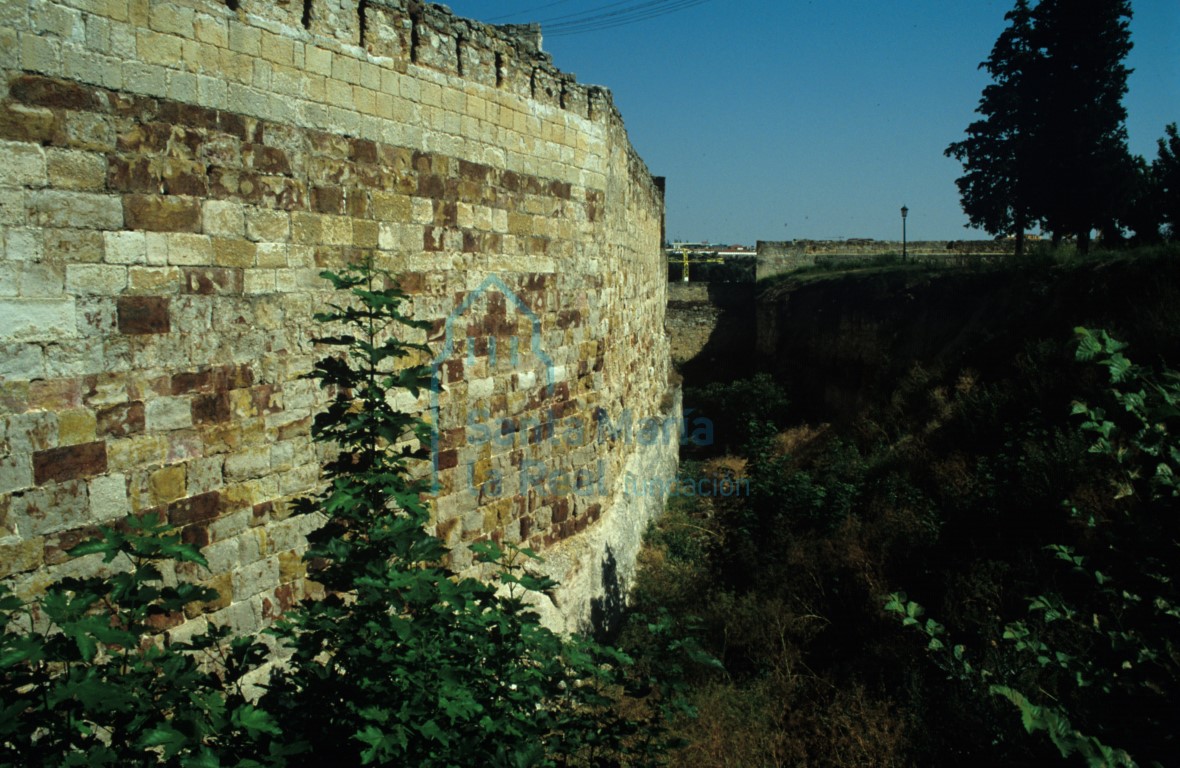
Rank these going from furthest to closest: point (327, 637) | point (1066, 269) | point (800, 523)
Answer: point (1066, 269) → point (800, 523) → point (327, 637)

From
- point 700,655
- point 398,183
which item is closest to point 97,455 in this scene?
point 398,183

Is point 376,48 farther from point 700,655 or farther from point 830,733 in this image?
point 830,733

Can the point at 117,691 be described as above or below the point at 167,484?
below

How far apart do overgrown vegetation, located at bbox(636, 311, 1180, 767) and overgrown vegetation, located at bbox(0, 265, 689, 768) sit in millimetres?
1894

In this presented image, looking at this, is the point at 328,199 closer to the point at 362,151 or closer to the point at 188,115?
the point at 362,151

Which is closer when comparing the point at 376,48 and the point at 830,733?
the point at 376,48

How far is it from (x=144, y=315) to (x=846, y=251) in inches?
1210

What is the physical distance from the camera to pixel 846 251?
31.1m

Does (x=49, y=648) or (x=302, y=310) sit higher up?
(x=302, y=310)

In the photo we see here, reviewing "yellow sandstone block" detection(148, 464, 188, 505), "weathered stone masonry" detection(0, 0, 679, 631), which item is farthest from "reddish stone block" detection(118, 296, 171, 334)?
"yellow sandstone block" detection(148, 464, 188, 505)

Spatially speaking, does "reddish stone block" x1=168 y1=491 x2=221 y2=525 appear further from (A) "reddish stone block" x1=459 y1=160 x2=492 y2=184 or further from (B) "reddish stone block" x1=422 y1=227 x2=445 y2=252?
(A) "reddish stone block" x1=459 y1=160 x2=492 y2=184

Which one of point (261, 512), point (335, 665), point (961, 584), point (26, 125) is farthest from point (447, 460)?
point (961, 584)

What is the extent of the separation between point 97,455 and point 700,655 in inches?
126

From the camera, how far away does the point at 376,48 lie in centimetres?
457
